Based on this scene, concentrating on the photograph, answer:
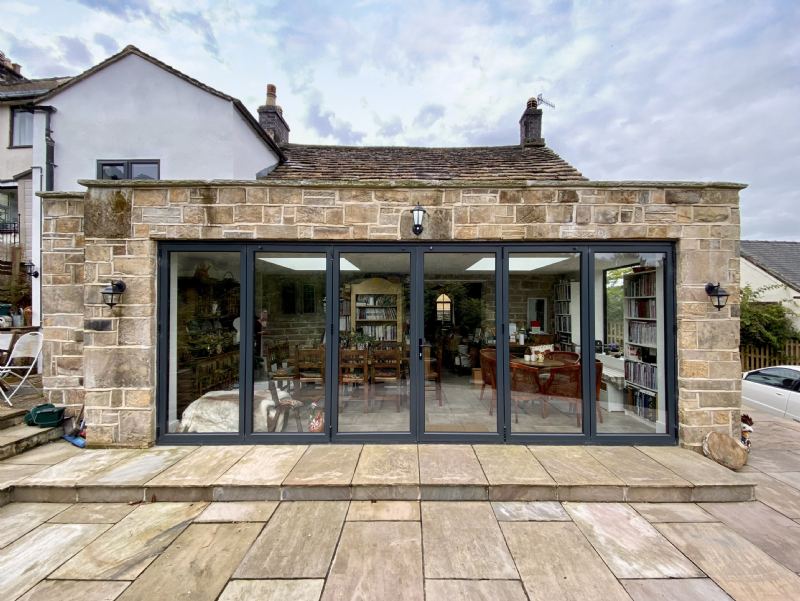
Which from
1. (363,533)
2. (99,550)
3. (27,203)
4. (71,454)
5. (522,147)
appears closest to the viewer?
(99,550)

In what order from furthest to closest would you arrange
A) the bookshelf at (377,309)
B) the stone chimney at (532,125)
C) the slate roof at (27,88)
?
the slate roof at (27,88)
the stone chimney at (532,125)
the bookshelf at (377,309)

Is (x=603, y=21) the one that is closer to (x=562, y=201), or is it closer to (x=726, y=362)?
(x=562, y=201)

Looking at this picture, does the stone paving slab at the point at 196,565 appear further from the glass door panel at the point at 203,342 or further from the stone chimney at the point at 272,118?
the stone chimney at the point at 272,118

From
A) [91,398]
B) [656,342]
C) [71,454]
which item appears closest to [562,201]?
[656,342]

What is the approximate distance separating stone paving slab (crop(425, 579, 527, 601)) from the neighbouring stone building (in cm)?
190

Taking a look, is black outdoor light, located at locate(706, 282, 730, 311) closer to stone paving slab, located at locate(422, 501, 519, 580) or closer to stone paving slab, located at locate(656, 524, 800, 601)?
stone paving slab, located at locate(656, 524, 800, 601)

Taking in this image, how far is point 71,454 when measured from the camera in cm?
389

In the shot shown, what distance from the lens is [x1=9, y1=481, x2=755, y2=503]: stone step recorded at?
319 cm

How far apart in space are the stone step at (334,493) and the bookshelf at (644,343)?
130 centimetres

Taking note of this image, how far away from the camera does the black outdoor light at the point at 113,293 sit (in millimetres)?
3963

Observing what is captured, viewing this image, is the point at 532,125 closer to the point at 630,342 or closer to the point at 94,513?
the point at 630,342

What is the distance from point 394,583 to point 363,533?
22.2 inches

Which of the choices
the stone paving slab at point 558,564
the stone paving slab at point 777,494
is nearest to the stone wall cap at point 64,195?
the stone paving slab at point 558,564

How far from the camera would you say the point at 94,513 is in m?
3.03
